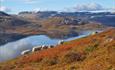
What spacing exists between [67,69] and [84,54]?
931 cm

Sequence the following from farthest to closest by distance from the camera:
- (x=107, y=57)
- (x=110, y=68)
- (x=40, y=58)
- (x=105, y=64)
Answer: (x=40, y=58) → (x=107, y=57) → (x=105, y=64) → (x=110, y=68)

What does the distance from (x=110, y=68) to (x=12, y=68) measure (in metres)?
17.6

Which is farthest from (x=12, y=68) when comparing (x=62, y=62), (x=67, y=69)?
(x=67, y=69)

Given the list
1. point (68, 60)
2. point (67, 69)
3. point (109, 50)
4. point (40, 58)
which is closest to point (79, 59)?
point (68, 60)

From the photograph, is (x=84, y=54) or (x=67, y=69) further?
(x=84, y=54)

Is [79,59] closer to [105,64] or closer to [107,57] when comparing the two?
[107,57]

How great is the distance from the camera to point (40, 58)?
43.4 meters

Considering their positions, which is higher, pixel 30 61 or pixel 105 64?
pixel 105 64

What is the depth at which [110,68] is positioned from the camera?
25.6 m

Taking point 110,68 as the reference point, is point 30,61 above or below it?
below

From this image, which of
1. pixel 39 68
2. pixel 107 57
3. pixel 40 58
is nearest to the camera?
pixel 107 57

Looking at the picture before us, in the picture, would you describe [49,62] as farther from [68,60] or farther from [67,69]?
[67,69]

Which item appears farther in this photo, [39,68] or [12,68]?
[12,68]

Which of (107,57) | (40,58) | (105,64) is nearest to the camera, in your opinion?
(105,64)
